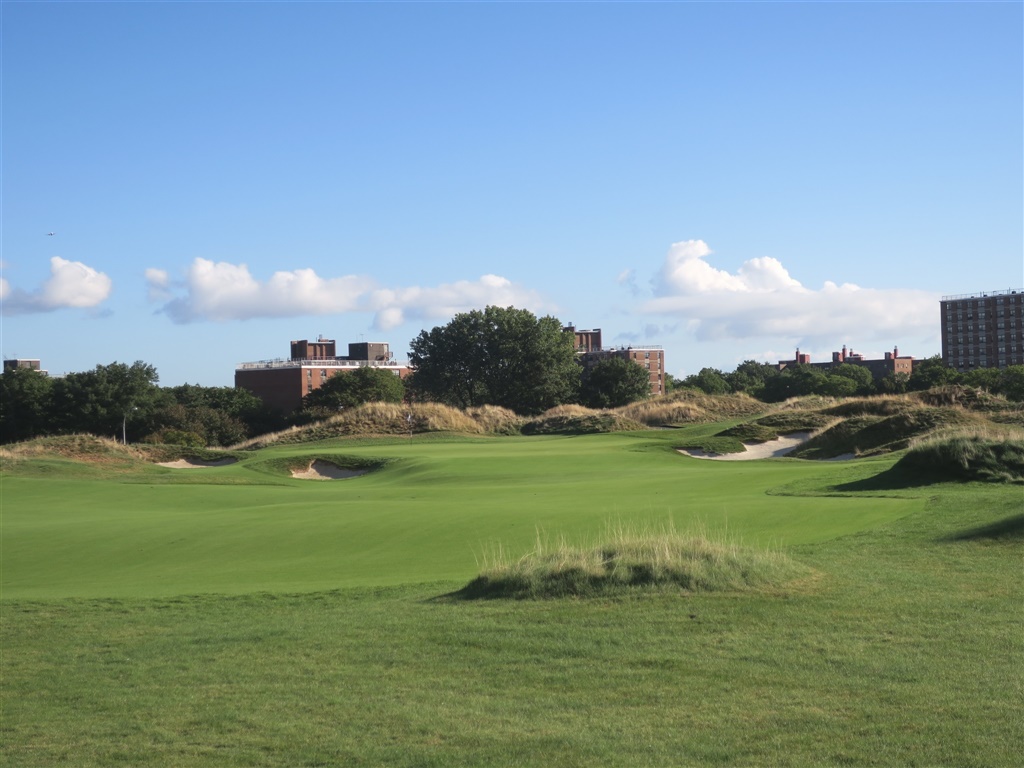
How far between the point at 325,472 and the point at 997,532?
27.2m

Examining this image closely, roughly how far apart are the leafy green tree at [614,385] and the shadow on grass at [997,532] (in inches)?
3035

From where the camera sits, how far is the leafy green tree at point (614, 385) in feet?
303

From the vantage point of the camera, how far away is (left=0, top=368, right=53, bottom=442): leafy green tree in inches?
3123

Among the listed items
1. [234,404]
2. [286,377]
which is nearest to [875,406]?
[234,404]

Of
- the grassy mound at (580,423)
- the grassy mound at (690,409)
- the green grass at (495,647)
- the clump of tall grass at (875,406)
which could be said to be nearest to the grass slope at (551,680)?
the green grass at (495,647)

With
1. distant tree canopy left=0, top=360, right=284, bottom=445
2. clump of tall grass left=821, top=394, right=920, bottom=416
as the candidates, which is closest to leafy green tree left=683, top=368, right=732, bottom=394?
distant tree canopy left=0, top=360, right=284, bottom=445

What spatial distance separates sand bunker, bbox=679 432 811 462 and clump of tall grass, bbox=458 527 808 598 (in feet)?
87.0

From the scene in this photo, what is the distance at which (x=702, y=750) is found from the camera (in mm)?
5969

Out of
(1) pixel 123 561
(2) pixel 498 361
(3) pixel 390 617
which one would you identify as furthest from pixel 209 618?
(2) pixel 498 361

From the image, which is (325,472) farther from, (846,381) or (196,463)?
(846,381)

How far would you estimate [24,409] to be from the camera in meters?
79.6

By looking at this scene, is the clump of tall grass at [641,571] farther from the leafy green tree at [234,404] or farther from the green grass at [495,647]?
the leafy green tree at [234,404]

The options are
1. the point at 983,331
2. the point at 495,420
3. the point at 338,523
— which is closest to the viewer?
the point at 338,523

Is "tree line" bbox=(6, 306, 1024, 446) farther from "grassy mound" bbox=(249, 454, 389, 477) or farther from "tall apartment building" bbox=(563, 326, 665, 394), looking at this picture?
"tall apartment building" bbox=(563, 326, 665, 394)
